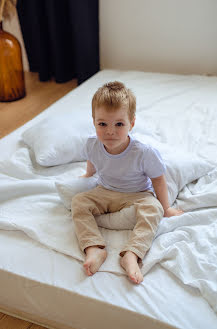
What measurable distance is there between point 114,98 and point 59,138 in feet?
1.54

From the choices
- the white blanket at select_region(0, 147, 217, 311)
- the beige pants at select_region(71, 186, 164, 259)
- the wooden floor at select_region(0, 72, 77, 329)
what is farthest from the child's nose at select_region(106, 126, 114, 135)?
the wooden floor at select_region(0, 72, 77, 329)

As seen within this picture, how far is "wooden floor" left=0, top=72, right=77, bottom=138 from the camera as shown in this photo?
233 cm

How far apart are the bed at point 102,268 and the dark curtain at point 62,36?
158 cm

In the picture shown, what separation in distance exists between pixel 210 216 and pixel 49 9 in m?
2.36

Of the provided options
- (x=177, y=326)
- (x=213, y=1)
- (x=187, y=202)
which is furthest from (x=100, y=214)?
(x=213, y=1)

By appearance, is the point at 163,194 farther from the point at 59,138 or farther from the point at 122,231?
the point at 59,138

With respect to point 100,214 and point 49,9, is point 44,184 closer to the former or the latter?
point 100,214

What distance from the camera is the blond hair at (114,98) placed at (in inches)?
38.9

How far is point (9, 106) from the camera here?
260 centimetres

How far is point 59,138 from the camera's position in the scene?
1.37 metres

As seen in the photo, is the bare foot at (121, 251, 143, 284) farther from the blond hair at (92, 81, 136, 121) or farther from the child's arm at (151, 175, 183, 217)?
the blond hair at (92, 81, 136, 121)

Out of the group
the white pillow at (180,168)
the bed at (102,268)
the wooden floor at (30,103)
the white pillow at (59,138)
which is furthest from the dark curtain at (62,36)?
the white pillow at (180,168)

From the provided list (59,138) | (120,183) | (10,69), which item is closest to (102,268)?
(120,183)

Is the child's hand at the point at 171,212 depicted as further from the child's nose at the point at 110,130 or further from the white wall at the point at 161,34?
the white wall at the point at 161,34
